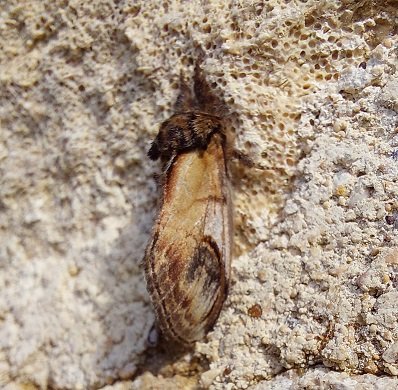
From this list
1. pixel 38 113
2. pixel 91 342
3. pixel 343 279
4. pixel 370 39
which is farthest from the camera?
pixel 38 113

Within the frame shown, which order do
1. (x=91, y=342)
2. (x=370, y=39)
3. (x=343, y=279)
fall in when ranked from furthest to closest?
(x=91, y=342), (x=370, y=39), (x=343, y=279)

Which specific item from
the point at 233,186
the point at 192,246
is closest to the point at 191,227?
the point at 192,246

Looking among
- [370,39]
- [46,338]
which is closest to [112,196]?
[46,338]

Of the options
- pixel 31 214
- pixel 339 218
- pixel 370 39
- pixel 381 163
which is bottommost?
pixel 31 214

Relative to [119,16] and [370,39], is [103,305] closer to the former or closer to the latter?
[119,16]
